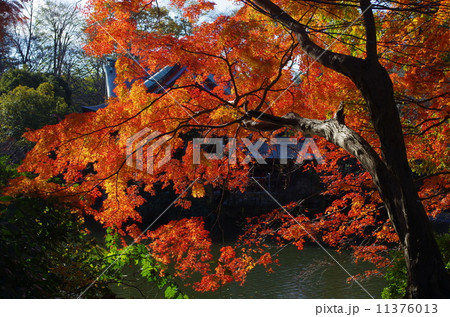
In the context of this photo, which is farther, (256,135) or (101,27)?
(256,135)

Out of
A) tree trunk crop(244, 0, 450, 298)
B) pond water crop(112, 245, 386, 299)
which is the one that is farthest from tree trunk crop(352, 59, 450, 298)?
pond water crop(112, 245, 386, 299)

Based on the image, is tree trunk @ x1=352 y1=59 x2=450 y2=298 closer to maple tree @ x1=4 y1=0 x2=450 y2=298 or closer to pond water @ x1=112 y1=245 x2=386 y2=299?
maple tree @ x1=4 y1=0 x2=450 y2=298

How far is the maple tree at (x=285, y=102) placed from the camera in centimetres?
367

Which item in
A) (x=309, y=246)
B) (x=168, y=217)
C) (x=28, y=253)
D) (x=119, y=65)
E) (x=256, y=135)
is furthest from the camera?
(x=168, y=217)

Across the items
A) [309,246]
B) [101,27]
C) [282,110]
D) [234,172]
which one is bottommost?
[309,246]

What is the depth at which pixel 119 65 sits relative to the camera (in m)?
5.34

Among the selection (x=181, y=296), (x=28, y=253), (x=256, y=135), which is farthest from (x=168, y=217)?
(x=28, y=253)

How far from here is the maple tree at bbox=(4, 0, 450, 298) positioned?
367 centimetres

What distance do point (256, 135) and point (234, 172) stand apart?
1466 millimetres

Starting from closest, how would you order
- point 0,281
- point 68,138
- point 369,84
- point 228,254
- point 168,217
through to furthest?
point 0,281
point 369,84
point 68,138
point 228,254
point 168,217

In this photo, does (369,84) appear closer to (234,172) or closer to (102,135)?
(102,135)

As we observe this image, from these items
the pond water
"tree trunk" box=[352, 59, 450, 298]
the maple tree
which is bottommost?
the pond water

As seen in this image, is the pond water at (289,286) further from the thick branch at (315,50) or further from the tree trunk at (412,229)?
the thick branch at (315,50)

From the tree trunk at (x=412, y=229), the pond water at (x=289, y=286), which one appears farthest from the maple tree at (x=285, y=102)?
the pond water at (x=289, y=286)
